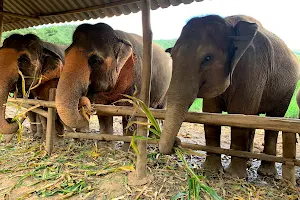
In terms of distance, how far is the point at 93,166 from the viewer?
3523mm

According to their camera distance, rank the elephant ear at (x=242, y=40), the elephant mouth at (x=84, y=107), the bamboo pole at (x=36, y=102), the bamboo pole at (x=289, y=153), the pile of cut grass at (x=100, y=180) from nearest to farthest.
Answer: the pile of cut grass at (x=100, y=180), the elephant ear at (x=242, y=40), the bamboo pole at (x=289, y=153), the elephant mouth at (x=84, y=107), the bamboo pole at (x=36, y=102)

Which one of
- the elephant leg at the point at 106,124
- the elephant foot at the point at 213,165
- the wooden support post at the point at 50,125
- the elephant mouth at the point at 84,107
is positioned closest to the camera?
the elephant mouth at the point at 84,107

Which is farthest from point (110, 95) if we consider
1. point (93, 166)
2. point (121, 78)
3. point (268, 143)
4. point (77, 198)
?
point (268, 143)

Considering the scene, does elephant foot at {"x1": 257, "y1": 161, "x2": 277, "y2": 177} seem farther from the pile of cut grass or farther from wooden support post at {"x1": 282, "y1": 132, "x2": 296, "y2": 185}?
wooden support post at {"x1": 282, "y1": 132, "x2": 296, "y2": 185}

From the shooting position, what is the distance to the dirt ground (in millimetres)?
2867

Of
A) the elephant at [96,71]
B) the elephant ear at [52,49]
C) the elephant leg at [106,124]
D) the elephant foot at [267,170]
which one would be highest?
the elephant ear at [52,49]

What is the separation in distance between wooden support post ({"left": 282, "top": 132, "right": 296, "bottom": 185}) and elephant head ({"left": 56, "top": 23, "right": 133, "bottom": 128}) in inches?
88.4

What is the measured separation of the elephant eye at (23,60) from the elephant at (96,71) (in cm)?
99

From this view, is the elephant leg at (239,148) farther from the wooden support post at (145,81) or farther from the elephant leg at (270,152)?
the wooden support post at (145,81)

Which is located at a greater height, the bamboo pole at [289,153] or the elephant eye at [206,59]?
the elephant eye at [206,59]

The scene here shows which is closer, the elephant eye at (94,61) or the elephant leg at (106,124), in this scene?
the elephant eye at (94,61)

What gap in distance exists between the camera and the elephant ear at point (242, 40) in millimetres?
2955

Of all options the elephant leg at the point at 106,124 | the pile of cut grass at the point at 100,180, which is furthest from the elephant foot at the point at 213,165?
the elephant leg at the point at 106,124

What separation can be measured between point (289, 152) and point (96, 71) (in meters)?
2.46
